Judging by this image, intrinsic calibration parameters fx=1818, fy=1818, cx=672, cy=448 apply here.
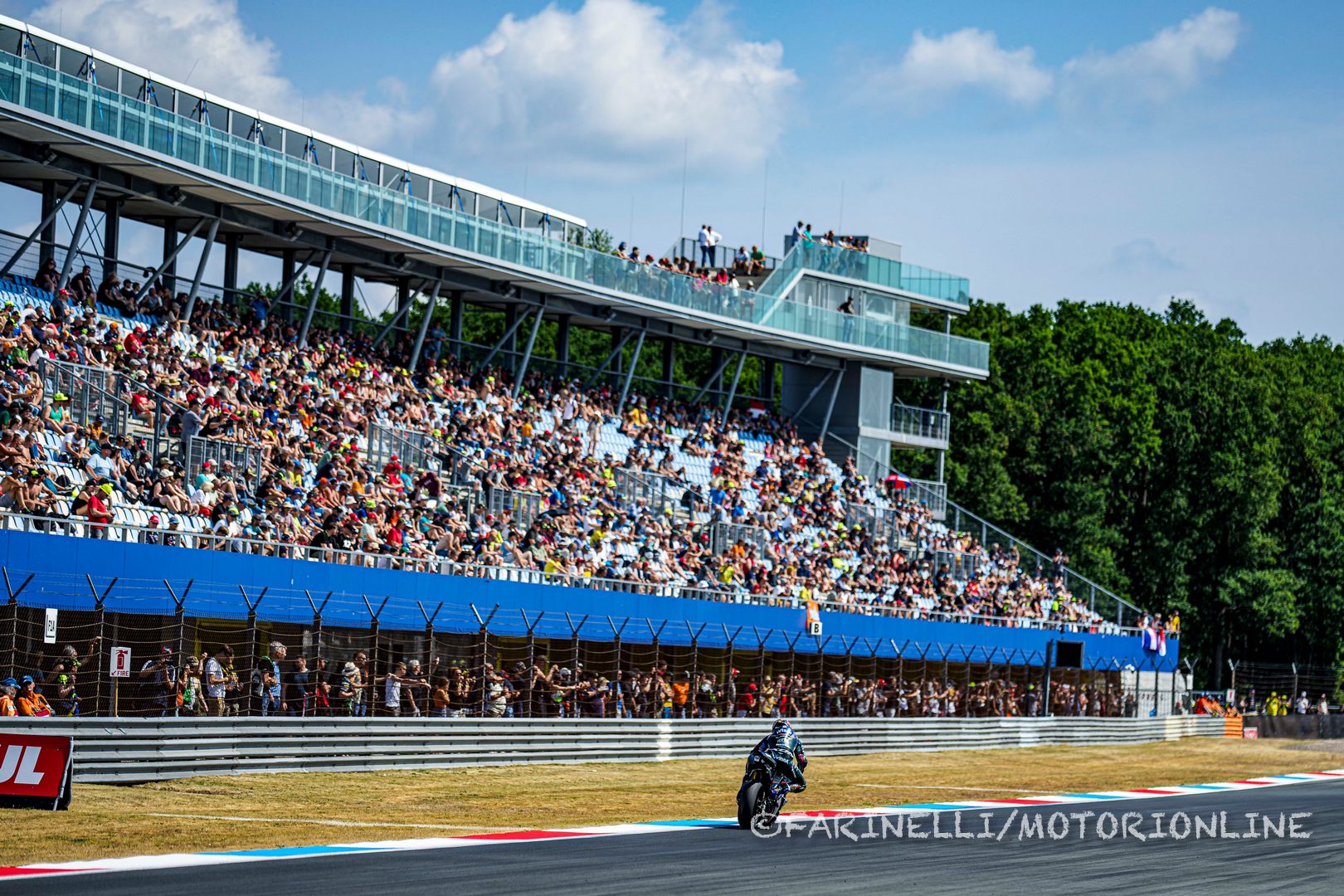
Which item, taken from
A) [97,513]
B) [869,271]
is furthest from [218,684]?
[869,271]

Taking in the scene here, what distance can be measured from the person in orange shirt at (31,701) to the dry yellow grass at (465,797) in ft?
3.74

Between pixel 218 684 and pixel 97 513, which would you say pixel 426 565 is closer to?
pixel 97 513

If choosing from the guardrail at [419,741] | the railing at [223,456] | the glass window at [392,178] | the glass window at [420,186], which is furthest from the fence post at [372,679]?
the glass window at [420,186]

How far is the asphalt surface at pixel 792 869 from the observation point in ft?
41.0

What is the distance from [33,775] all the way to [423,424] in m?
20.3

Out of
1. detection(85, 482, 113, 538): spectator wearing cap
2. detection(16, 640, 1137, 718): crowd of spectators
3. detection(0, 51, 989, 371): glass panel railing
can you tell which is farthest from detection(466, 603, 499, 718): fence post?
detection(0, 51, 989, 371): glass panel railing

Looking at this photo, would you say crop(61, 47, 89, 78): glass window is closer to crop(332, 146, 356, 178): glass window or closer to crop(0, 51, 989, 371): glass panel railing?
crop(0, 51, 989, 371): glass panel railing

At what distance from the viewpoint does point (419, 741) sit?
25031 mm

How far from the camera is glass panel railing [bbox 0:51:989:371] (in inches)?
1288

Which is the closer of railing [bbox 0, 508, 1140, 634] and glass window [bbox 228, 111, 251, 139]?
railing [bbox 0, 508, 1140, 634]

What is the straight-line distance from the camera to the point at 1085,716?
4481 cm

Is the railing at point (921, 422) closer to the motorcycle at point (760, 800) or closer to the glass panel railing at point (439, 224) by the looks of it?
the glass panel railing at point (439, 224)

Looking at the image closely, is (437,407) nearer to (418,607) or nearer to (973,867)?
(418,607)

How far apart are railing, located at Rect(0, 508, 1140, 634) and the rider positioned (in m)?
10.9
